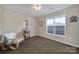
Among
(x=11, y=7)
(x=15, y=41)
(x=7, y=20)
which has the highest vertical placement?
(x=11, y=7)

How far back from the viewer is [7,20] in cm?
204

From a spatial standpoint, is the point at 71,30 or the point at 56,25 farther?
the point at 56,25

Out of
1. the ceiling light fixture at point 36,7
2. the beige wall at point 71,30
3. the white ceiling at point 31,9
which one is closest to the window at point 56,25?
the beige wall at point 71,30

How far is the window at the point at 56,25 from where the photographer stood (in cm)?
212

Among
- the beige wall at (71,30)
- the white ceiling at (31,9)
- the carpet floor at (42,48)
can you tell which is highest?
the white ceiling at (31,9)

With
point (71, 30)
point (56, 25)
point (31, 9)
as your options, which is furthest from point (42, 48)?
point (31, 9)

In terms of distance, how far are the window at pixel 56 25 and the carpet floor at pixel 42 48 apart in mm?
254

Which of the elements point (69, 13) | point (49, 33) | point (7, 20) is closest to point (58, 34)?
point (49, 33)

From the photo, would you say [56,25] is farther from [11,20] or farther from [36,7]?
[11,20]

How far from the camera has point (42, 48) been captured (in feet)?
6.92

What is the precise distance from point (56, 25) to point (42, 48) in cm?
61

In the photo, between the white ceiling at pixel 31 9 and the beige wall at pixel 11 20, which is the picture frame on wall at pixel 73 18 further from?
the beige wall at pixel 11 20
